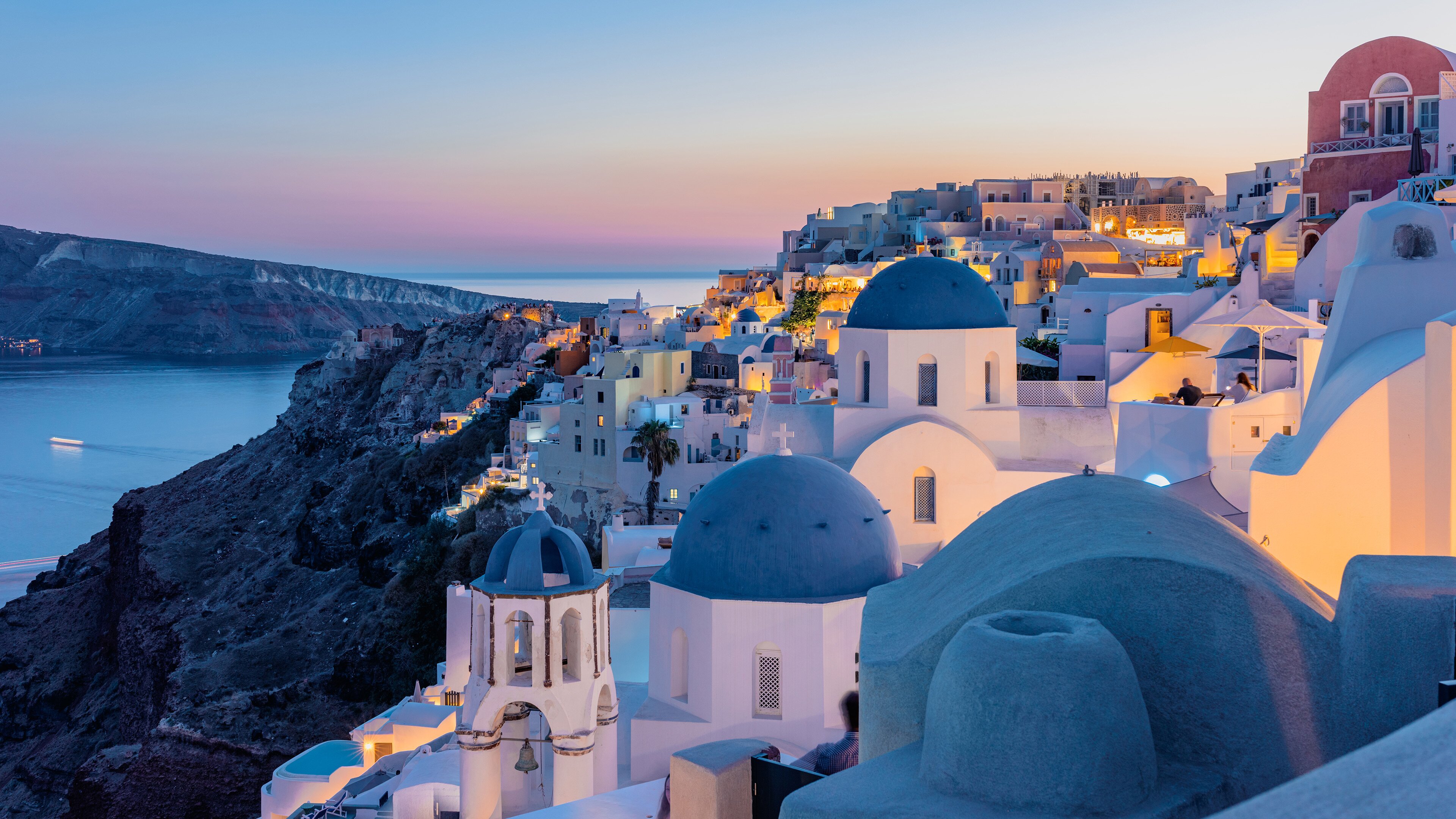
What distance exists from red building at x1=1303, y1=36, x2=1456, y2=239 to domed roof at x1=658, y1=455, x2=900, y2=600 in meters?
17.0

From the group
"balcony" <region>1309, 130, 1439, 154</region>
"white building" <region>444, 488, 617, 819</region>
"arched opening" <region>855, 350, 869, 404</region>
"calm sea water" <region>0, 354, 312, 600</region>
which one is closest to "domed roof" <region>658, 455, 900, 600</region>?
"white building" <region>444, 488, 617, 819</region>

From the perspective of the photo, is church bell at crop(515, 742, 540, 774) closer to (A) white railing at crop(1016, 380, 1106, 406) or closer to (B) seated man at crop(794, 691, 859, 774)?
(B) seated man at crop(794, 691, 859, 774)

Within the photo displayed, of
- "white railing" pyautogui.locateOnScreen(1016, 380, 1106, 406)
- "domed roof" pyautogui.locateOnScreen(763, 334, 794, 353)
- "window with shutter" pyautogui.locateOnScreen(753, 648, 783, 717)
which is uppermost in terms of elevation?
"domed roof" pyautogui.locateOnScreen(763, 334, 794, 353)

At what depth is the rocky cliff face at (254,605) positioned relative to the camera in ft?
107

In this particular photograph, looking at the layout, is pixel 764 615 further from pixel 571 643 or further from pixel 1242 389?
pixel 1242 389

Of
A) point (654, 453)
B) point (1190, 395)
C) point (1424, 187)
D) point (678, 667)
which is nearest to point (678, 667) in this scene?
point (678, 667)

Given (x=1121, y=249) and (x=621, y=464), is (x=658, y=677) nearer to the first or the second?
(x=621, y=464)

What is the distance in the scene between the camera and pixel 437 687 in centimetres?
2342

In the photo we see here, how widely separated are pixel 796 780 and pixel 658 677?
6518 mm

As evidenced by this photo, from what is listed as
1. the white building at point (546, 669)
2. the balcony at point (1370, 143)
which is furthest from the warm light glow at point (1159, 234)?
the white building at point (546, 669)

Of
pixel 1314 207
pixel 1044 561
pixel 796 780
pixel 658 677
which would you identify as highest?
pixel 1314 207

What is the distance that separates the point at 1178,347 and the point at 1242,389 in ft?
11.2

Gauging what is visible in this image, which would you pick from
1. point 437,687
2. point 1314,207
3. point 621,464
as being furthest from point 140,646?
point 1314,207

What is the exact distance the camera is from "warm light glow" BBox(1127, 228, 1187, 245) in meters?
50.9
